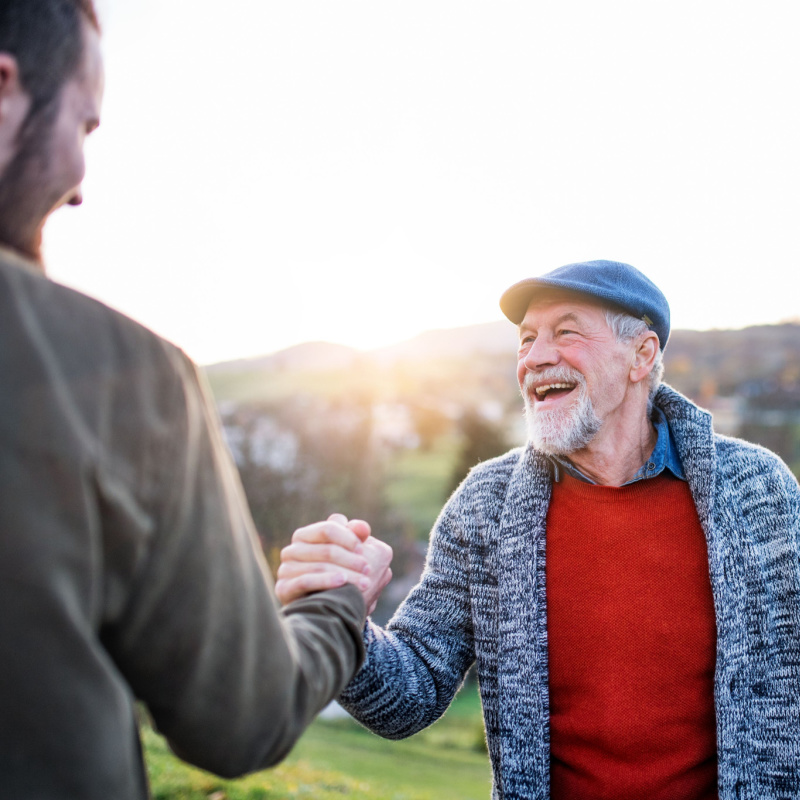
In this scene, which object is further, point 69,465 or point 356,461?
point 356,461

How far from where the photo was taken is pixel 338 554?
5.01 ft

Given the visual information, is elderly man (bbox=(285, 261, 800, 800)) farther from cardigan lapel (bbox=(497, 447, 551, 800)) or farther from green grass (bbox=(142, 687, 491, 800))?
green grass (bbox=(142, 687, 491, 800))

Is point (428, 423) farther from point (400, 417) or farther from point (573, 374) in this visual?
point (573, 374)

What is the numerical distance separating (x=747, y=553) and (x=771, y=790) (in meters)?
0.69

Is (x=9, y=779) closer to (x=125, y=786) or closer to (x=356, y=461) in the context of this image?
(x=125, y=786)

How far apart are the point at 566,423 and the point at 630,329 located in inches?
19.7

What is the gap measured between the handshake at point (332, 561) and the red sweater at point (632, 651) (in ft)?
2.82

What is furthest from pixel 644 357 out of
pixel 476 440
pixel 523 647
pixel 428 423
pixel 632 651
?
pixel 428 423

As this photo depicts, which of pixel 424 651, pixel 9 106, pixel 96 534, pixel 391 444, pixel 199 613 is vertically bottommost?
A: pixel 391 444

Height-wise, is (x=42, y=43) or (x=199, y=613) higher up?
(x=42, y=43)

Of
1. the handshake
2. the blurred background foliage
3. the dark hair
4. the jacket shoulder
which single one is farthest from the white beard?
the blurred background foliage

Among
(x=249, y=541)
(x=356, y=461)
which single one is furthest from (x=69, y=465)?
(x=356, y=461)

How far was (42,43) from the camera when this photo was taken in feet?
3.15

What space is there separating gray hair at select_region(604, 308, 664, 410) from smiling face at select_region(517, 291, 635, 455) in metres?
0.03
